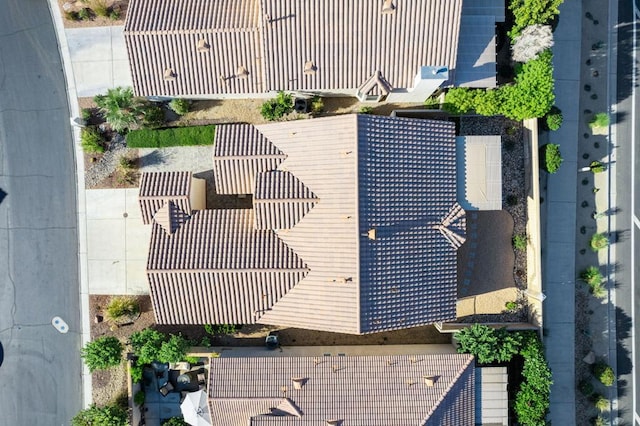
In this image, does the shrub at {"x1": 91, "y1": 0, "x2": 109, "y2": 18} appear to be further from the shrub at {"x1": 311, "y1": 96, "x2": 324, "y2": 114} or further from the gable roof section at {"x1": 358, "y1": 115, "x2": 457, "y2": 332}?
the gable roof section at {"x1": 358, "y1": 115, "x2": 457, "y2": 332}

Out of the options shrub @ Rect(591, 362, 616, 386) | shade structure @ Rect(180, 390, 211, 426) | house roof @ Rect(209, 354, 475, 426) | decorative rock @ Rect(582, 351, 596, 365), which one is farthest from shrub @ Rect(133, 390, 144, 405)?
shrub @ Rect(591, 362, 616, 386)

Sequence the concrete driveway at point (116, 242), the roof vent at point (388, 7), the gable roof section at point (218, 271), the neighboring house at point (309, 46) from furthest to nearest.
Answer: the concrete driveway at point (116, 242) → the gable roof section at point (218, 271) → the neighboring house at point (309, 46) → the roof vent at point (388, 7)

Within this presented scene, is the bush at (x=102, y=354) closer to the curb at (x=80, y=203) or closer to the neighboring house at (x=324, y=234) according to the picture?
the curb at (x=80, y=203)

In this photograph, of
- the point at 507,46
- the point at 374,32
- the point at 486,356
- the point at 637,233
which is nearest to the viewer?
the point at 374,32

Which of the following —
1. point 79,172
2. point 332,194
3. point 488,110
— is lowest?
point 332,194

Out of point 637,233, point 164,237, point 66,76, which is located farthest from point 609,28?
point 66,76

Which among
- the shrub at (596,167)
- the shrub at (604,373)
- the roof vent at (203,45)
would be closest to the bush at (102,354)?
the roof vent at (203,45)

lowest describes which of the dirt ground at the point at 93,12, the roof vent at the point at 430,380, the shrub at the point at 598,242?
the roof vent at the point at 430,380

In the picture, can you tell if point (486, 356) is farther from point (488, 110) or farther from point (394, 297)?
point (488, 110)
